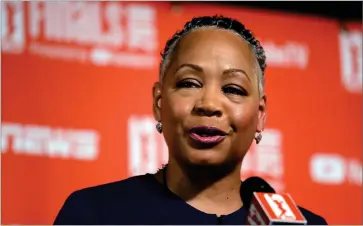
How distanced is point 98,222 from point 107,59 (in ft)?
4.50

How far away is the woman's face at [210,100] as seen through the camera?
4.40ft

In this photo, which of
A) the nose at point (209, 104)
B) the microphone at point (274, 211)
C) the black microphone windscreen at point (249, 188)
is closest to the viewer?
the microphone at point (274, 211)

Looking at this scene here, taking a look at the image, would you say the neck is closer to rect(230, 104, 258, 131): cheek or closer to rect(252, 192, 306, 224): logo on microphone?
rect(230, 104, 258, 131): cheek

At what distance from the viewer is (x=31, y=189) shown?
248 cm

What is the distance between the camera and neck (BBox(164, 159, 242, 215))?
4.62ft

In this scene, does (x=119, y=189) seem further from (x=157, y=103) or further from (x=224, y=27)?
(x=224, y=27)

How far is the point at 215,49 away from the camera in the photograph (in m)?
1.40

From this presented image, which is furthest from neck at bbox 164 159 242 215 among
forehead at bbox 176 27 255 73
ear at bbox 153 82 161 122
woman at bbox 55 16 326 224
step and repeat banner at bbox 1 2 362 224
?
step and repeat banner at bbox 1 2 362 224

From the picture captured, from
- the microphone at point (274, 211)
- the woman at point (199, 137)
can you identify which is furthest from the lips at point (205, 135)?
the microphone at point (274, 211)

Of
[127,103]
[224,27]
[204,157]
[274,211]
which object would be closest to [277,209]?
[274,211]

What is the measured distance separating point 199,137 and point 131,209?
0.20 m

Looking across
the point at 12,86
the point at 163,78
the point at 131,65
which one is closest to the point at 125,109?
the point at 131,65

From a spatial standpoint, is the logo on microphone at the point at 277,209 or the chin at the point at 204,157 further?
the chin at the point at 204,157

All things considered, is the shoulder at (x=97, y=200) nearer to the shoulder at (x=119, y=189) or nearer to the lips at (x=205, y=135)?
the shoulder at (x=119, y=189)
